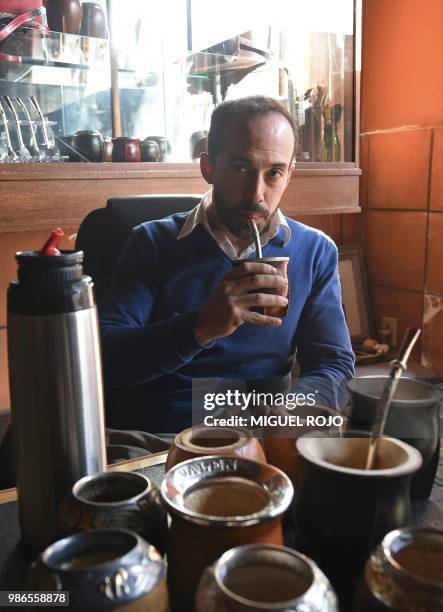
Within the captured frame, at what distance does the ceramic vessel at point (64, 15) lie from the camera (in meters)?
1.84

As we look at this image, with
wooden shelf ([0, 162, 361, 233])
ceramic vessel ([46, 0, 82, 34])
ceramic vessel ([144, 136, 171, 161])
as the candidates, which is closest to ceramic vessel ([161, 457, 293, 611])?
wooden shelf ([0, 162, 361, 233])

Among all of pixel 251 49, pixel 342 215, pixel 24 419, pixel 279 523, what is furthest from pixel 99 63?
pixel 279 523

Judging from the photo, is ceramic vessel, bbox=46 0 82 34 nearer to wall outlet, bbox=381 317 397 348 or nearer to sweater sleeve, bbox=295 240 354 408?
sweater sleeve, bbox=295 240 354 408

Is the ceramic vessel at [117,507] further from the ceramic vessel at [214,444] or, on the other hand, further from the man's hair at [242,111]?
the man's hair at [242,111]

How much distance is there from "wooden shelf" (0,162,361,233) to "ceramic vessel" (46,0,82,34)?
47 cm

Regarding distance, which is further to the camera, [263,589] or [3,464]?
[3,464]

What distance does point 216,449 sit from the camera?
62 cm

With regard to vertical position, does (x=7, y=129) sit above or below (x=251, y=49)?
below

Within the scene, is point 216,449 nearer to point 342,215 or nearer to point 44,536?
point 44,536

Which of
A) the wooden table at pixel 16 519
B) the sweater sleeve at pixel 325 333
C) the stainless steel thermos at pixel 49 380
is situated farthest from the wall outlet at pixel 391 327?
the stainless steel thermos at pixel 49 380

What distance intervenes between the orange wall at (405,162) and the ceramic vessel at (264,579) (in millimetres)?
2246

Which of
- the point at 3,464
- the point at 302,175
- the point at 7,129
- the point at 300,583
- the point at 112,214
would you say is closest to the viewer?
the point at 300,583

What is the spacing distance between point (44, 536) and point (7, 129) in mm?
1508

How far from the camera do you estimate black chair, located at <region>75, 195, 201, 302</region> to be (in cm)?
143
